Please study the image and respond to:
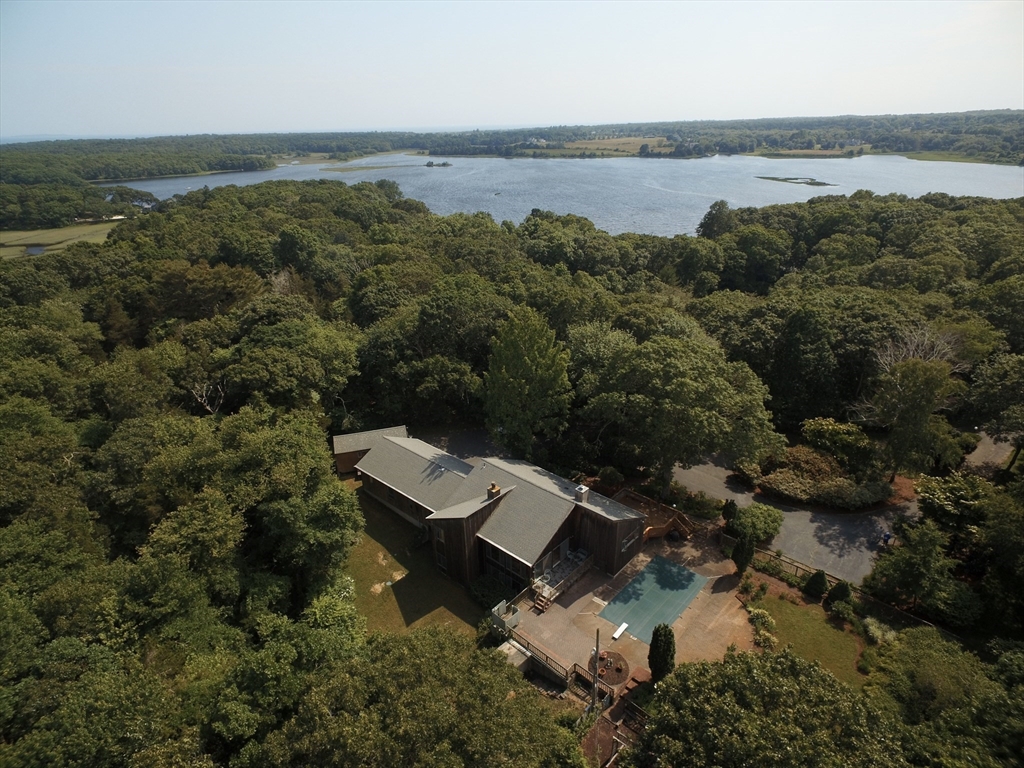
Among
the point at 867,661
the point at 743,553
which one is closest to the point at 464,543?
the point at 743,553

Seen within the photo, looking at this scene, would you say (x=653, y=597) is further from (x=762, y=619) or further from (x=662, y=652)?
(x=662, y=652)

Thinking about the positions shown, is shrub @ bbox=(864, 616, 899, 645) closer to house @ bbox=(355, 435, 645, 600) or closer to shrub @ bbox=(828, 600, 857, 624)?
shrub @ bbox=(828, 600, 857, 624)

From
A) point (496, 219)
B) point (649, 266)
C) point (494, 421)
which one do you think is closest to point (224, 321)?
point (494, 421)

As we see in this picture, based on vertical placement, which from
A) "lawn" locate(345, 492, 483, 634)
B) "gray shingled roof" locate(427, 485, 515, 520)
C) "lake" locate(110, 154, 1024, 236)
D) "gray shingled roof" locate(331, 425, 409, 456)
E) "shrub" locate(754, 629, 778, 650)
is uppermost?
"lake" locate(110, 154, 1024, 236)

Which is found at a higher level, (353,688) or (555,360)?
(555,360)

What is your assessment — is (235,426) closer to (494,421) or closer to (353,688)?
(494,421)

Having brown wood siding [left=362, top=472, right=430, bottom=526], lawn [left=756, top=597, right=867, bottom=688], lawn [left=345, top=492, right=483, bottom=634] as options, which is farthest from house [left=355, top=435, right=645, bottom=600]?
lawn [left=756, top=597, right=867, bottom=688]

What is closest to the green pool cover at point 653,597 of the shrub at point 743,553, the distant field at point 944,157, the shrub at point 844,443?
the shrub at point 743,553
